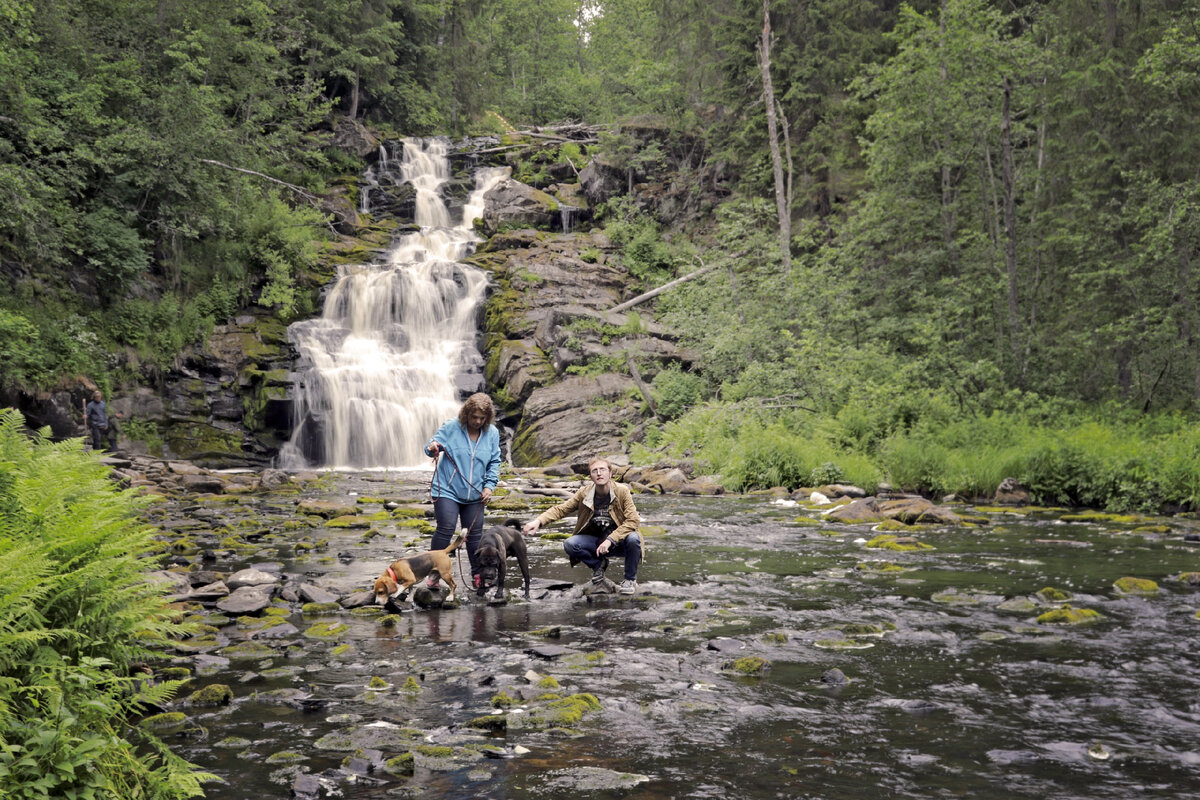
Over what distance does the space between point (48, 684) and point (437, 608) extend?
5424 millimetres

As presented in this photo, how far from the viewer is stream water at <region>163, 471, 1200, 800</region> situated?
14.6ft

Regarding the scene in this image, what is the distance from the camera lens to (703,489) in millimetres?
20734

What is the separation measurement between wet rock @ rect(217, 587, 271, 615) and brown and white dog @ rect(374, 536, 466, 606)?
1177mm

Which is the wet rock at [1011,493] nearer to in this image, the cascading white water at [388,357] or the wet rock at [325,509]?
the wet rock at [325,509]

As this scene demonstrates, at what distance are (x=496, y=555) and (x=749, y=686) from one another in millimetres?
3768

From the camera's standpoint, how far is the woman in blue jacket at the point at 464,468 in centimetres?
897

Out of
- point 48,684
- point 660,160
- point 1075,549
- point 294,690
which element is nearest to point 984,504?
point 1075,549

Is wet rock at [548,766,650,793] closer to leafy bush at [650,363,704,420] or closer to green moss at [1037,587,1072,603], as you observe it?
green moss at [1037,587,1072,603]

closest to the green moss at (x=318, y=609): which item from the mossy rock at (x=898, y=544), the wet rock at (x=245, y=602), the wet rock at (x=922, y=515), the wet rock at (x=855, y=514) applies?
the wet rock at (x=245, y=602)

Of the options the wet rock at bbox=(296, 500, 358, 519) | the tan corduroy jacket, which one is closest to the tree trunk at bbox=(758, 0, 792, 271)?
the wet rock at bbox=(296, 500, 358, 519)

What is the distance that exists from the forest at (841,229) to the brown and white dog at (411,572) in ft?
43.1

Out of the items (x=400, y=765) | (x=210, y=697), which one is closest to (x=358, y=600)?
(x=210, y=697)

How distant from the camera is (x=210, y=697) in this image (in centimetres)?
559

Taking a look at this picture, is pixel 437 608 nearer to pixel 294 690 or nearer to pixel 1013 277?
pixel 294 690
